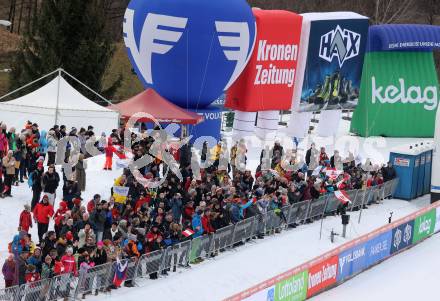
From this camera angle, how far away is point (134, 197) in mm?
22125

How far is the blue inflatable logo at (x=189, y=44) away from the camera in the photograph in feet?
102

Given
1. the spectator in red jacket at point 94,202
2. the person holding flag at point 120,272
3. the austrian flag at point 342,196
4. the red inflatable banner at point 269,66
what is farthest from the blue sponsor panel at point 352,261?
the red inflatable banner at point 269,66

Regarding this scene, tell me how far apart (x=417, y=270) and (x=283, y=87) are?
12253 mm

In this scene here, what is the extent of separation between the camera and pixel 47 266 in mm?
17078

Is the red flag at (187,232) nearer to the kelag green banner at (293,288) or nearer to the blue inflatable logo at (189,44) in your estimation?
the kelag green banner at (293,288)

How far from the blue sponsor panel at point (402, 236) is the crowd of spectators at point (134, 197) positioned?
244 cm

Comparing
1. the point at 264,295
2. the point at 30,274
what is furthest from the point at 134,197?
the point at 264,295

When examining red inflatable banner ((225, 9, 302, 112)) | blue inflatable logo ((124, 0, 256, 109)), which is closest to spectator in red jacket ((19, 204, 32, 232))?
blue inflatable logo ((124, 0, 256, 109))

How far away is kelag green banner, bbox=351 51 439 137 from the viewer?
39062 millimetres

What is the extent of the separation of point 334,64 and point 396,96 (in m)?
4.00

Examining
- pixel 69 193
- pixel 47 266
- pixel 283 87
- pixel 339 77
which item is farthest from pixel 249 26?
pixel 47 266

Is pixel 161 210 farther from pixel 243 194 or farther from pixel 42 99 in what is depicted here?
pixel 42 99

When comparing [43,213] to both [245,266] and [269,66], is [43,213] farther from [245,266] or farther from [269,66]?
[269,66]

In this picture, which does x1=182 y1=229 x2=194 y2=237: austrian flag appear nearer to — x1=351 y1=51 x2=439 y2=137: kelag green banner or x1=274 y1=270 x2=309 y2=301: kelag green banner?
x1=274 y1=270 x2=309 y2=301: kelag green banner
